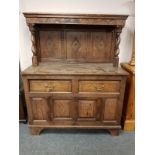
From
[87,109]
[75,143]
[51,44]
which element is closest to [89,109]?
[87,109]

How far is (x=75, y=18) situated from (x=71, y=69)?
1.84 ft

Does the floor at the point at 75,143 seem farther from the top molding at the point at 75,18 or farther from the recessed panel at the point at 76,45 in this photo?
the top molding at the point at 75,18

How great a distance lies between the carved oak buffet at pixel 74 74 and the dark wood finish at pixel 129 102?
0.15 metres

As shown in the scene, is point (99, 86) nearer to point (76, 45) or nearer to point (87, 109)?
point (87, 109)

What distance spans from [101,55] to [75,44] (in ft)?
1.24

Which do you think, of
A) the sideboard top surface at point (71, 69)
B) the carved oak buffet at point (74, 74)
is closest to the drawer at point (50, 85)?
the carved oak buffet at point (74, 74)

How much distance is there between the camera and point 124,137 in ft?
6.61

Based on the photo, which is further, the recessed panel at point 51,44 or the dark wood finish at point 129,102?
the recessed panel at point 51,44

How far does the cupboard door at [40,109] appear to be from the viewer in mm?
1850

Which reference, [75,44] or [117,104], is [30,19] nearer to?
[75,44]

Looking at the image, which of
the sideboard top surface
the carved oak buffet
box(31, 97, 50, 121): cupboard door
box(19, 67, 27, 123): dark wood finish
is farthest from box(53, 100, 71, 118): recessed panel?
box(19, 67, 27, 123): dark wood finish

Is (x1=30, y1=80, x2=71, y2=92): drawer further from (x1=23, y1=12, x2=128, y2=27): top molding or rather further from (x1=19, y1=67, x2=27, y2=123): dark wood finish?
(x1=23, y1=12, x2=128, y2=27): top molding

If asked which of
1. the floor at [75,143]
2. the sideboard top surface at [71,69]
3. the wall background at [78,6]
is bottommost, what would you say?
the floor at [75,143]
